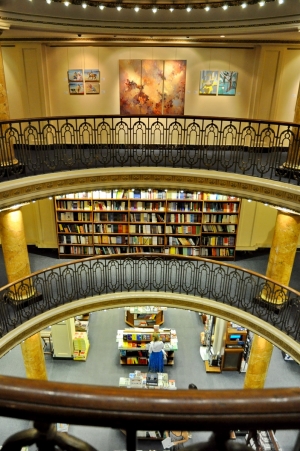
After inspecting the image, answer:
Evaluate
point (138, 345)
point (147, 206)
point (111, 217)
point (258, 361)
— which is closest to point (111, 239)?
point (111, 217)

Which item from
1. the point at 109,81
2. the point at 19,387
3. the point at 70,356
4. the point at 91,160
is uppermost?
the point at 109,81

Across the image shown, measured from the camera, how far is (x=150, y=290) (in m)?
8.46

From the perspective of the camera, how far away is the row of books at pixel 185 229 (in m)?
10.3

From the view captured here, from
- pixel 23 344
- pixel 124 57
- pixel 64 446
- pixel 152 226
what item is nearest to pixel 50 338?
pixel 23 344

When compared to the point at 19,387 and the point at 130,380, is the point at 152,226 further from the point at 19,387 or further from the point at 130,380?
the point at 19,387

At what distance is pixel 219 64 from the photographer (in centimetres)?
959

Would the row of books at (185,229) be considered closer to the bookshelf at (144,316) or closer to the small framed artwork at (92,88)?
the bookshelf at (144,316)

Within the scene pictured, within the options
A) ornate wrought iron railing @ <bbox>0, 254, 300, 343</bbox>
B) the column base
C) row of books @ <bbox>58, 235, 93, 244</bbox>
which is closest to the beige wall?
row of books @ <bbox>58, 235, 93, 244</bbox>

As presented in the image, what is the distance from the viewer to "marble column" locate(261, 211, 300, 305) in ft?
23.5

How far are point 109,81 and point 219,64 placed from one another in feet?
9.70

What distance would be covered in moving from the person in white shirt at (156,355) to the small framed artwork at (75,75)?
7097 mm

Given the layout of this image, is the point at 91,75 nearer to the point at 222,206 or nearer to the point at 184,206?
the point at 184,206

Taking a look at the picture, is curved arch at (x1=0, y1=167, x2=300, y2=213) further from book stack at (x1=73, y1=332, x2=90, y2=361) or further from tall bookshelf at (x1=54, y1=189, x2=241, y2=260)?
book stack at (x1=73, y1=332, x2=90, y2=361)

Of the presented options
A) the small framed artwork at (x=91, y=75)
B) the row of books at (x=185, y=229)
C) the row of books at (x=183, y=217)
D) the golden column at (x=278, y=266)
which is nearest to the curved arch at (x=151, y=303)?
the golden column at (x=278, y=266)
